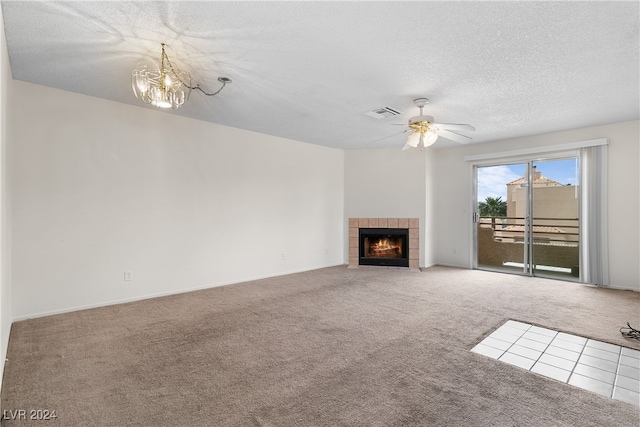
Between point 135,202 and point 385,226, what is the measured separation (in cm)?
456

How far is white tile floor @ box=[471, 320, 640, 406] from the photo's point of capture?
2178 mm

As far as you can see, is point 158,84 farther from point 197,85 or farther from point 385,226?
point 385,226

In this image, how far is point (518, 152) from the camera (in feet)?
18.3

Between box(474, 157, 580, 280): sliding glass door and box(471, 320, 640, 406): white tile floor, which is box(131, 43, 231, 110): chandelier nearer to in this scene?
box(471, 320, 640, 406): white tile floor

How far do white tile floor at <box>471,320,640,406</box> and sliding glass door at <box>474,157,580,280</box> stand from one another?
10.1ft

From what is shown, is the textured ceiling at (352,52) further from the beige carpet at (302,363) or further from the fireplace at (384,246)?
the fireplace at (384,246)

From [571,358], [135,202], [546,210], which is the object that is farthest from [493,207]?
[135,202]

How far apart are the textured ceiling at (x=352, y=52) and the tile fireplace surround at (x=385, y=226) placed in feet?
8.82

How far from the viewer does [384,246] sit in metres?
6.57

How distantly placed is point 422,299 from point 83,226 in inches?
173

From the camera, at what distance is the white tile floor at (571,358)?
218 centimetres

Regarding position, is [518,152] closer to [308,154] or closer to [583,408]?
[308,154]

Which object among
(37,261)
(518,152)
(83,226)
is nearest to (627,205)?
(518,152)

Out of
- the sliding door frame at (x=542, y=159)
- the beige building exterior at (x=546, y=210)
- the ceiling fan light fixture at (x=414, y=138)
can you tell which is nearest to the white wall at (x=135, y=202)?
the ceiling fan light fixture at (x=414, y=138)
